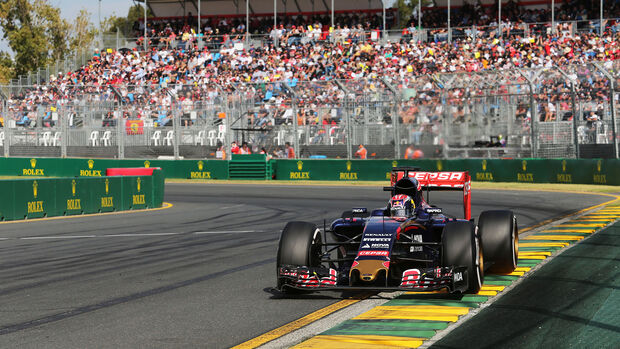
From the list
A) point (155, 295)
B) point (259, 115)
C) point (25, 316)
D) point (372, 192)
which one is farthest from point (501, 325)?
point (259, 115)

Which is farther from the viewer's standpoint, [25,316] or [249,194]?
[249,194]

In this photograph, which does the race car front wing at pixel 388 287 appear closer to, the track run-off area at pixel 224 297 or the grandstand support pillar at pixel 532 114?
the track run-off area at pixel 224 297

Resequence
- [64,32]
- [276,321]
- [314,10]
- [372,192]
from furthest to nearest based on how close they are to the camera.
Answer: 1. [64,32]
2. [314,10]
3. [372,192]
4. [276,321]

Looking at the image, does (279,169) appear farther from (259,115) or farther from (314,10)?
(314,10)

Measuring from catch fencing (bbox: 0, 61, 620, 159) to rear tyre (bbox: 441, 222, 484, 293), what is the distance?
19182mm

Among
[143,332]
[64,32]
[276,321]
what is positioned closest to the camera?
[143,332]

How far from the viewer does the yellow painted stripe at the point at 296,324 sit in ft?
21.7

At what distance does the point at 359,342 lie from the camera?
6.59 metres

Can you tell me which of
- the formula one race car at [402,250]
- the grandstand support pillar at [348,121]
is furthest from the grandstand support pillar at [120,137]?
the formula one race car at [402,250]

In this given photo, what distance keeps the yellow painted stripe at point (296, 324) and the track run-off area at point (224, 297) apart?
0.6 inches

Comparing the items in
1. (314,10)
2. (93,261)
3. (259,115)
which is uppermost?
(314,10)

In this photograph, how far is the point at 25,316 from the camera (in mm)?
7734

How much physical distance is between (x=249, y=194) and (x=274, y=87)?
7.90 metres

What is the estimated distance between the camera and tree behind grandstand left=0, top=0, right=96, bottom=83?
6881cm
